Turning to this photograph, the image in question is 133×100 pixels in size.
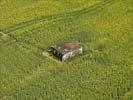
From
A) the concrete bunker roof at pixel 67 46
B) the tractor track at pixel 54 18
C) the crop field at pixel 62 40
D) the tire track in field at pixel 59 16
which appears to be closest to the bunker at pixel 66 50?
the concrete bunker roof at pixel 67 46

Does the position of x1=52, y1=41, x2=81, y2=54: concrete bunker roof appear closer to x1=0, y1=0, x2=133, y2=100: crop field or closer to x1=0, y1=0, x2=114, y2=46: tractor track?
x1=0, y1=0, x2=133, y2=100: crop field

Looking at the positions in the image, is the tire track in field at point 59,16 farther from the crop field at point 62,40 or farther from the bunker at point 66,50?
the bunker at point 66,50

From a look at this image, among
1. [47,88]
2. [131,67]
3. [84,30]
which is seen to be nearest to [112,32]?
[84,30]

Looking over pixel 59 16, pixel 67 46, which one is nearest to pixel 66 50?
pixel 67 46

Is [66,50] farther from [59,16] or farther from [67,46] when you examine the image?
[59,16]

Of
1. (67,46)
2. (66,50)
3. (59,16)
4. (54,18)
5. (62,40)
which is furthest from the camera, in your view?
(59,16)

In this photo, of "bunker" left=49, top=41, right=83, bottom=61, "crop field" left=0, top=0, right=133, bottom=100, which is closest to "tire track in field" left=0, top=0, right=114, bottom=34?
"crop field" left=0, top=0, right=133, bottom=100

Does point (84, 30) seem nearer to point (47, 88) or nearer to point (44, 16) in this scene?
point (44, 16)
